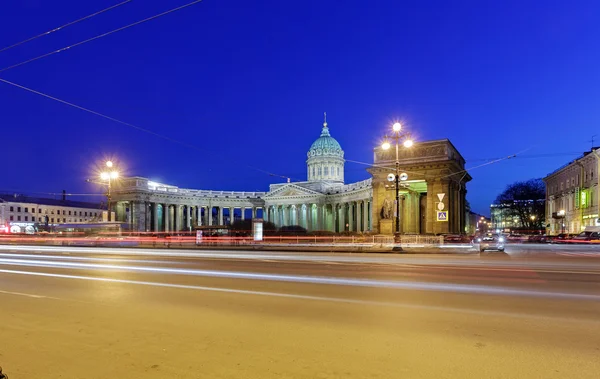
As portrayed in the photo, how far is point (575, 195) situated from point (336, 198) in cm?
4989

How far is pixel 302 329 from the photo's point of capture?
6.82m

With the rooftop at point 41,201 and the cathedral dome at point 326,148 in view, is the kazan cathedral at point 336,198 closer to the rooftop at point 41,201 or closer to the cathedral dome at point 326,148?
the cathedral dome at point 326,148

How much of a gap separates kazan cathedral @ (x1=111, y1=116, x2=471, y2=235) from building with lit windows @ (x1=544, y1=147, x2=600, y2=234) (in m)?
14.0

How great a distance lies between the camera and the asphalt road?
5.09 metres

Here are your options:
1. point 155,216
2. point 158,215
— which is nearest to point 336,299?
point 155,216

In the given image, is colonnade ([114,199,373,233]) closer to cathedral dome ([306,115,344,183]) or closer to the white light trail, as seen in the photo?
cathedral dome ([306,115,344,183])

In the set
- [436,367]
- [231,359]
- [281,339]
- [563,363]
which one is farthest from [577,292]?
[231,359]

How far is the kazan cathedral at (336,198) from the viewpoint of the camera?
5491 cm

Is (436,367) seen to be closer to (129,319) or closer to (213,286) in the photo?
(129,319)

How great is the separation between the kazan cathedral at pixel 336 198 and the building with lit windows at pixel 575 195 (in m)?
14.0

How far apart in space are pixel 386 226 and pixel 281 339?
3920 centimetres

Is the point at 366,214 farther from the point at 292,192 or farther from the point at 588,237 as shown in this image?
the point at 588,237

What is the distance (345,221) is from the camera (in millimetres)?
101812

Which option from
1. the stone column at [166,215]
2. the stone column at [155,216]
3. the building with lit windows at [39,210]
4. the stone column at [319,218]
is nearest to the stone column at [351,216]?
the stone column at [319,218]
